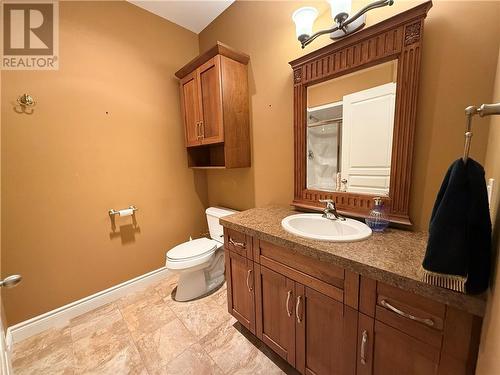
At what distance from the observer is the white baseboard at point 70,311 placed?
57.6 inches

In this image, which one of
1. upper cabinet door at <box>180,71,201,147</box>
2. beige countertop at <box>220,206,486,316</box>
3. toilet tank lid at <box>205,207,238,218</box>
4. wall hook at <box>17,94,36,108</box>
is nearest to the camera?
beige countertop at <box>220,206,486,316</box>

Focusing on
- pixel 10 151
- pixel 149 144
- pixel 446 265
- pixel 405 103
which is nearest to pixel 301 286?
pixel 446 265

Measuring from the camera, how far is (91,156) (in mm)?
1672

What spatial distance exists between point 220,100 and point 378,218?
4.64ft

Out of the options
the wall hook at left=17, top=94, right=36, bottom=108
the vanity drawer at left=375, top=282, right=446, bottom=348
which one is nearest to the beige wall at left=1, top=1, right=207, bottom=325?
the wall hook at left=17, top=94, right=36, bottom=108

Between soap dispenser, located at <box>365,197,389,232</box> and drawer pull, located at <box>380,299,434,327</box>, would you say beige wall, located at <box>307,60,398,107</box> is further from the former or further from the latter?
drawer pull, located at <box>380,299,434,327</box>

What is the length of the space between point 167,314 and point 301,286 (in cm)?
128

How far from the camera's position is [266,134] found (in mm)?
1738

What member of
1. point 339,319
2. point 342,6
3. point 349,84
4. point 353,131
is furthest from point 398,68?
point 339,319

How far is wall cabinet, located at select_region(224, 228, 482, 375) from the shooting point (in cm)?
65

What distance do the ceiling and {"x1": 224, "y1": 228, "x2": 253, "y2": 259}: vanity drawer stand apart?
2028 mm

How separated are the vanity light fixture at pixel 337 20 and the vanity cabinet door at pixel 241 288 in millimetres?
1457

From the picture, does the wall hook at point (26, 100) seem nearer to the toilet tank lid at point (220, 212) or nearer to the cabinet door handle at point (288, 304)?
the toilet tank lid at point (220, 212)

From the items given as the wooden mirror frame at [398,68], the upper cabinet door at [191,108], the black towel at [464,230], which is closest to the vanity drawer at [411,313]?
the black towel at [464,230]
